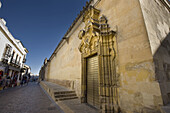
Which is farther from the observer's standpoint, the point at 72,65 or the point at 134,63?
the point at 72,65

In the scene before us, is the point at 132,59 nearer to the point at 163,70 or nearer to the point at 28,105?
the point at 163,70

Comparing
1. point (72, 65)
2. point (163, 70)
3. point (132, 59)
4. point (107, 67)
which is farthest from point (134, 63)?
point (72, 65)

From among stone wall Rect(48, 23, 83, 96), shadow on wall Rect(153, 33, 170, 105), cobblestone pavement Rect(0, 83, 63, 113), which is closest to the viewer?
shadow on wall Rect(153, 33, 170, 105)

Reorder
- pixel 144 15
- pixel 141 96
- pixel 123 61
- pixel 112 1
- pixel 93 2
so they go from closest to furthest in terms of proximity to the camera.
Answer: pixel 141 96 < pixel 144 15 < pixel 123 61 < pixel 112 1 < pixel 93 2

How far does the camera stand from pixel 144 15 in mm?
2361

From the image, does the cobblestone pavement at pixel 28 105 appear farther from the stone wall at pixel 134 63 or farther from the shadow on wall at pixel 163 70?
the shadow on wall at pixel 163 70

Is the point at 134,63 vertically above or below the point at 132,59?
below

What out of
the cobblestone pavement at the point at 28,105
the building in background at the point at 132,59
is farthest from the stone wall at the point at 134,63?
the cobblestone pavement at the point at 28,105

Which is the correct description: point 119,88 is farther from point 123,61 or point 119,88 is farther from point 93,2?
point 93,2

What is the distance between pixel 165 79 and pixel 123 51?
124cm

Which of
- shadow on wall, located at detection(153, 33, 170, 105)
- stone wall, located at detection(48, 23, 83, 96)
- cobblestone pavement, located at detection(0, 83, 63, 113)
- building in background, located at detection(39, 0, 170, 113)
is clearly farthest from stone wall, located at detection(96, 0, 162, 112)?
stone wall, located at detection(48, 23, 83, 96)

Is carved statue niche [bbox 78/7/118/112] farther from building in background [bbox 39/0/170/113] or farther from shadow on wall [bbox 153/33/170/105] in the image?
shadow on wall [bbox 153/33/170/105]

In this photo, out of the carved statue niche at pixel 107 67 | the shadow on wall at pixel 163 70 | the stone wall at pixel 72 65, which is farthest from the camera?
the stone wall at pixel 72 65

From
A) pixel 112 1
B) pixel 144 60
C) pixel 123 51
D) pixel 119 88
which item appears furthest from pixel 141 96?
pixel 112 1
